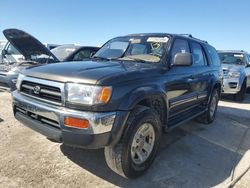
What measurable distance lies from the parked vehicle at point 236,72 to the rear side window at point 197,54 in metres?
4.29

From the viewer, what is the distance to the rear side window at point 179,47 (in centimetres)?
437

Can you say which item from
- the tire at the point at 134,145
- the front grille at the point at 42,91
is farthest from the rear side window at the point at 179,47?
the front grille at the point at 42,91

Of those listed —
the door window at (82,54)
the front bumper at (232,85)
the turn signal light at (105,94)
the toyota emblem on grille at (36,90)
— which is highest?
the turn signal light at (105,94)

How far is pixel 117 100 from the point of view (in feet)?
9.62

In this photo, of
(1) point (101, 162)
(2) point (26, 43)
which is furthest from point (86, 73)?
(2) point (26, 43)

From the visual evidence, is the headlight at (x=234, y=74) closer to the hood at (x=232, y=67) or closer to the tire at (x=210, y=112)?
the hood at (x=232, y=67)

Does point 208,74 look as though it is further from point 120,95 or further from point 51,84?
point 51,84

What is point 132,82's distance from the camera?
3180 millimetres

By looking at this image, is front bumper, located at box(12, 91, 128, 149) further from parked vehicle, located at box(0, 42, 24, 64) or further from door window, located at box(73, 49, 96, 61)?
parked vehicle, located at box(0, 42, 24, 64)

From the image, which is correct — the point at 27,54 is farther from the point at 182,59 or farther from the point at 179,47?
the point at 182,59

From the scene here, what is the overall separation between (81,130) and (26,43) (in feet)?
18.8

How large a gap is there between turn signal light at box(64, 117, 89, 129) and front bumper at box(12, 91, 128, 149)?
0.11 ft

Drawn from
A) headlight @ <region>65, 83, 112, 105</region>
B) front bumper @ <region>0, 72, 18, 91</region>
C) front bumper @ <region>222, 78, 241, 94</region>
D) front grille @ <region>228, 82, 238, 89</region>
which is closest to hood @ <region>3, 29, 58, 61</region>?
front bumper @ <region>0, 72, 18, 91</region>

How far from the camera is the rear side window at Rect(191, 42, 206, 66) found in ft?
17.3
